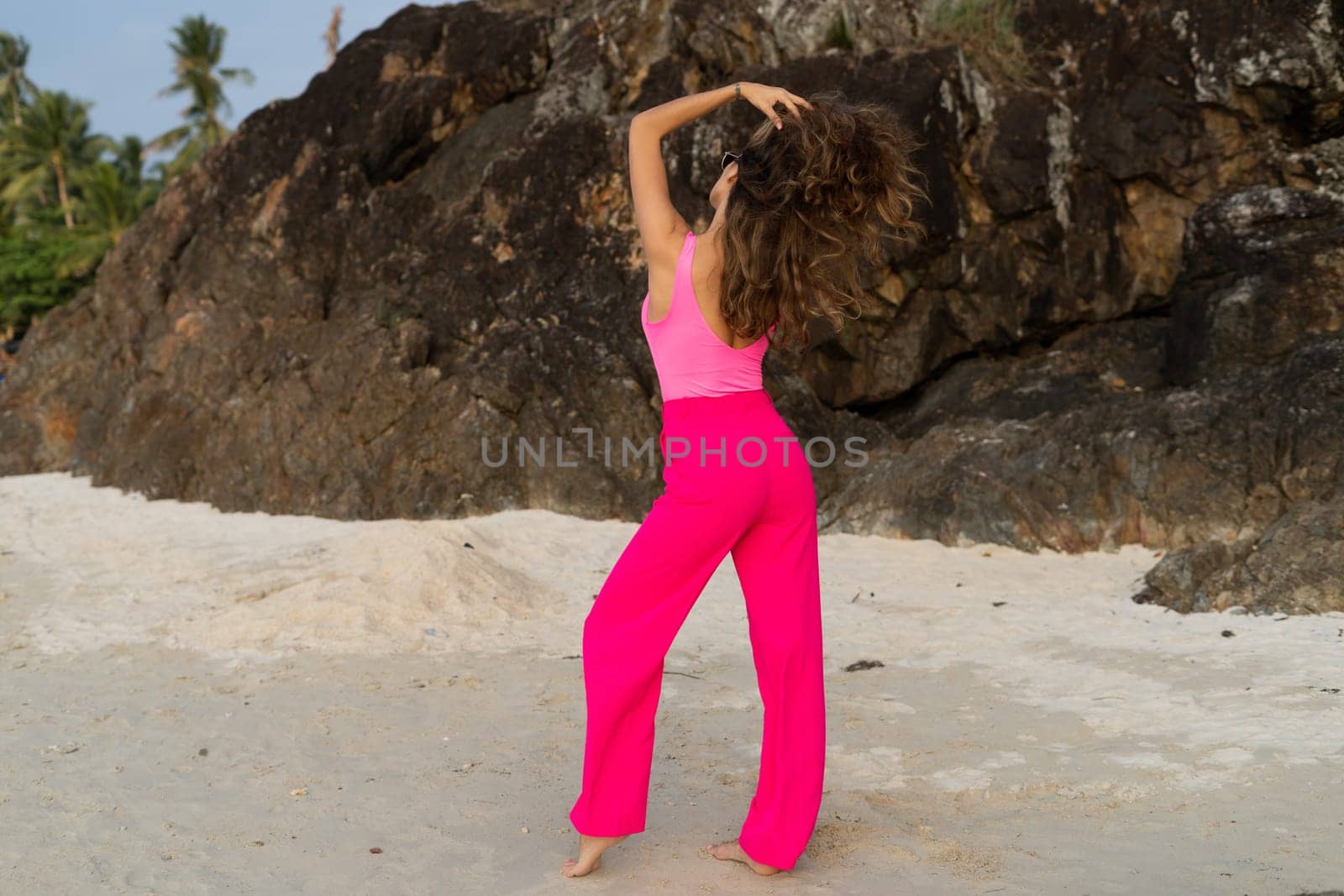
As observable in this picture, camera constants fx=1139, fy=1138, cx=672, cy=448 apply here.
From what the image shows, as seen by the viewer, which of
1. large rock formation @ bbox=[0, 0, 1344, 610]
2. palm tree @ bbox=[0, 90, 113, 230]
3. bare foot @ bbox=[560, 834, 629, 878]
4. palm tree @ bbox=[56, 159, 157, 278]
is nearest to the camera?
bare foot @ bbox=[560, 834, 629, 878]

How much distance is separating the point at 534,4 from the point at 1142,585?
8921 mm

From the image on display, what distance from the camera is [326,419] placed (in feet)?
31.0

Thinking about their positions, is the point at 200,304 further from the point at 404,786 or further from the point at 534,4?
the point at 404,786

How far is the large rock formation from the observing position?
→ 24.6ft

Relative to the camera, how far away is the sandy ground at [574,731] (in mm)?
2752

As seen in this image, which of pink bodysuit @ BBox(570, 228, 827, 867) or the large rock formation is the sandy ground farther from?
the large rock formation

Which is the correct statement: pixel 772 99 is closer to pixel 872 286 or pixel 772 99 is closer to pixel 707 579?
pixel 707 579

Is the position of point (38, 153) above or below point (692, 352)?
above

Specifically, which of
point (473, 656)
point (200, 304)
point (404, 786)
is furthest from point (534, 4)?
point (404, 786)

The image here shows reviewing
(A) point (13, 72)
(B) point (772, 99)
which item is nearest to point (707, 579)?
(B) point (772, 99)

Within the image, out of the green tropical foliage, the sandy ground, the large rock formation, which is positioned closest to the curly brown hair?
the sandy ground

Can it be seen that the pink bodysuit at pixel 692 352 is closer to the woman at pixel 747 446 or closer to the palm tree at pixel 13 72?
the woman at pixel 747 446

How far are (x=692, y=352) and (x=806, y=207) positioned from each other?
43 cm

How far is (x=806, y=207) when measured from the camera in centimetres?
258
